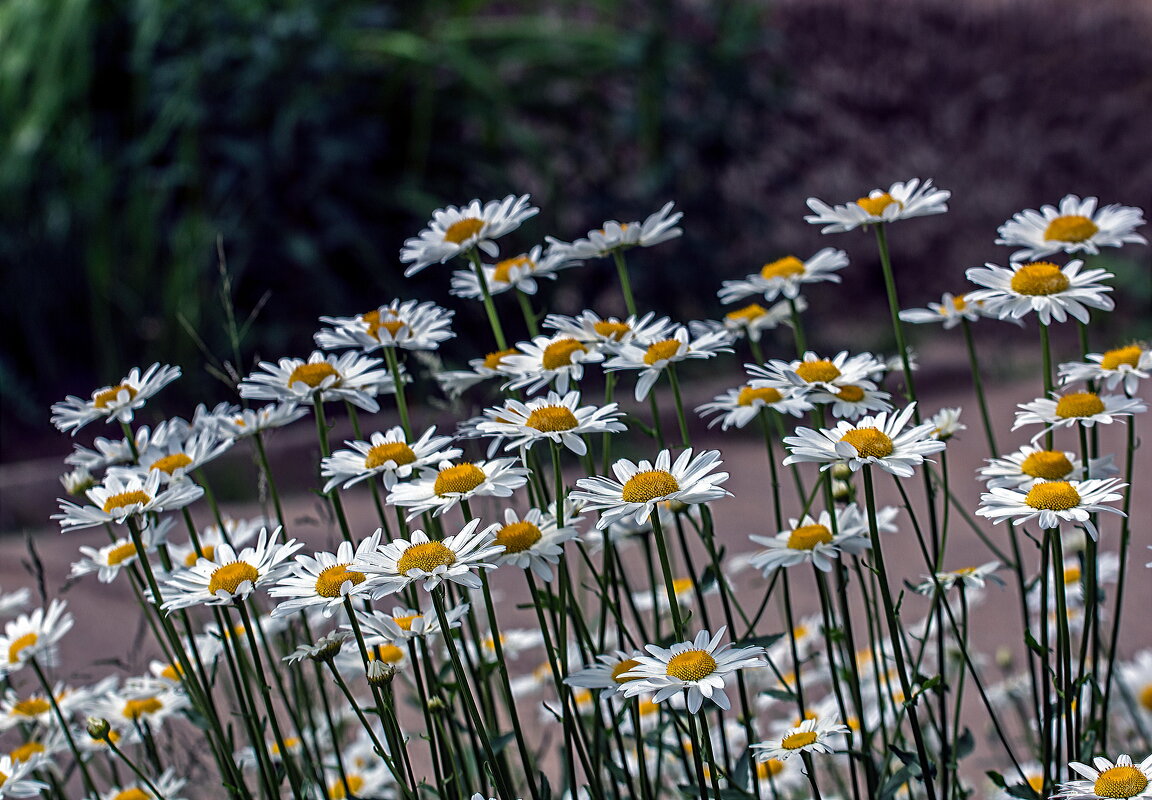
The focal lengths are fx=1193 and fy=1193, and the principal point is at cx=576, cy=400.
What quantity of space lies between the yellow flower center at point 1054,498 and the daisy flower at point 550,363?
34 cm

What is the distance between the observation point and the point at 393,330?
0.98 m

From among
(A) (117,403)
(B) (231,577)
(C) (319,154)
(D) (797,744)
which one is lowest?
(D) (797,744)

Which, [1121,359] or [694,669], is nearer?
[694,669]

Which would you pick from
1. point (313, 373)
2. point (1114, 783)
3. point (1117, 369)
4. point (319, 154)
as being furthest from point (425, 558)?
point (319, 154)

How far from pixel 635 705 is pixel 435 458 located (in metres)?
0.24

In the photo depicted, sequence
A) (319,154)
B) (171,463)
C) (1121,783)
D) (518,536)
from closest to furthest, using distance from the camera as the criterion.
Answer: (1121,783) → (518,536) → (171,463) → (319,154)

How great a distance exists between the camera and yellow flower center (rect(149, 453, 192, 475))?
0.96 metres

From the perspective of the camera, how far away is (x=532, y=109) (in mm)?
3822

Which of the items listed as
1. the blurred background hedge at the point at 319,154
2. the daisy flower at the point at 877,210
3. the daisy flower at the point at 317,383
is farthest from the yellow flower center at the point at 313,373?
the blurred background hedge at the point at 319,154

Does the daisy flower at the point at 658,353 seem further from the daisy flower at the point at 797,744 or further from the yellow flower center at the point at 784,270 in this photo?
the daisy flower at the point at 797,744

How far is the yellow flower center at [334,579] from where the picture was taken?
0.81 m

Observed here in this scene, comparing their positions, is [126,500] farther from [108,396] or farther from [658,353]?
[658,353]

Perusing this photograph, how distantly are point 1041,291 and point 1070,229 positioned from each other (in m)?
0.13

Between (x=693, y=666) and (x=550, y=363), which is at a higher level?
(x=550, y=363)
